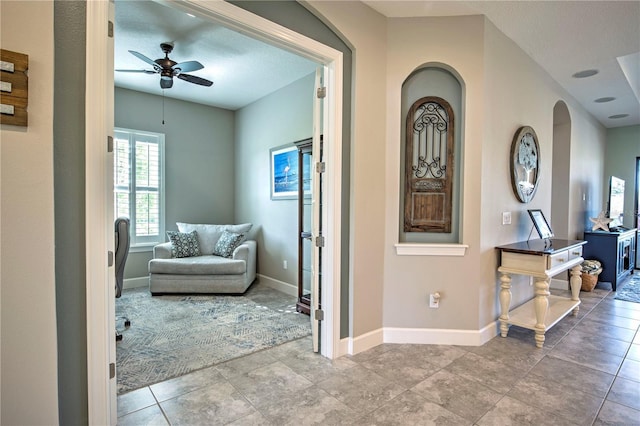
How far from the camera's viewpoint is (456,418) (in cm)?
183

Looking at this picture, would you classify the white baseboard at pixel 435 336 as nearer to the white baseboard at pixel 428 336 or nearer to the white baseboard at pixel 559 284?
the white baseboard at pixel 428 336

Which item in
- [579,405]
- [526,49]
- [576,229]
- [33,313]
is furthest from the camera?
[576,229]

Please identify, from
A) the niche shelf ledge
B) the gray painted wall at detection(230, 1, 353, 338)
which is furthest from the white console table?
the gray painted wall at detection(230, 1, 353, 338)

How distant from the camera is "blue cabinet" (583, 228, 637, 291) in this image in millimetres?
4590

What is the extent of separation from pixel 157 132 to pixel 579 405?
554 cm

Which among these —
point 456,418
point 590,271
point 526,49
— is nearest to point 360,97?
point 526,49

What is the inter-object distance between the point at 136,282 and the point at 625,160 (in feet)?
28.3

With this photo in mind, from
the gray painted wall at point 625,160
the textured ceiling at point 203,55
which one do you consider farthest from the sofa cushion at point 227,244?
the gray painted wall at point 625,160

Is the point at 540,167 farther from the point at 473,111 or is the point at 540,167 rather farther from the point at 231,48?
the point at 231,48

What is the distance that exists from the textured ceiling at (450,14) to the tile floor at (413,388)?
2.73 m

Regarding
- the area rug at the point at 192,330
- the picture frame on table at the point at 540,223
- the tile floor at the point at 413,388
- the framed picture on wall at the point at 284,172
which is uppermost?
the framed picture on wall at the point at 284,172

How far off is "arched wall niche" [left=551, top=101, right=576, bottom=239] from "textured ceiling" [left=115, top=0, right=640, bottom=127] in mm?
405

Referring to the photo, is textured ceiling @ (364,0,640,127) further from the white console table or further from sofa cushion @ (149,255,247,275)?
sofa cushion @ (149,255,247,275)

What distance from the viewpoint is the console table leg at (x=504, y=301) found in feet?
9.48
